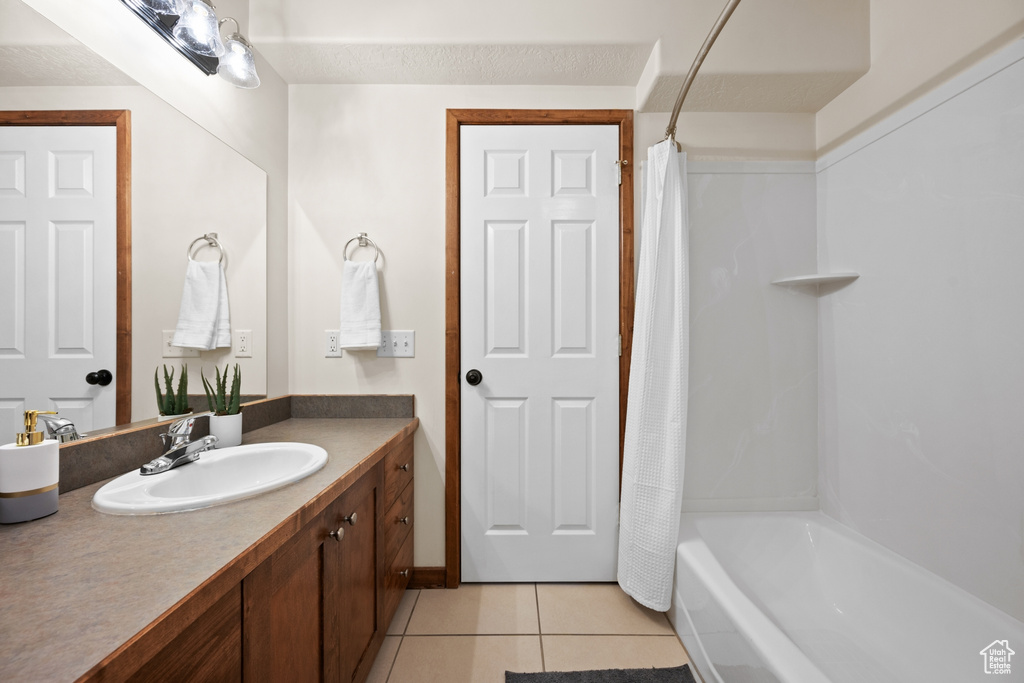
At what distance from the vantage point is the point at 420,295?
6.21 ft

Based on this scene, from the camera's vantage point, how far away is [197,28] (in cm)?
128

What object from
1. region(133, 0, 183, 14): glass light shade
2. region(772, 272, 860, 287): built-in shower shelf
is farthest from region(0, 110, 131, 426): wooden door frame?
region(772, 272, 860, 287): built-in shower shelf

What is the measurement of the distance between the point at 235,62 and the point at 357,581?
170 cm

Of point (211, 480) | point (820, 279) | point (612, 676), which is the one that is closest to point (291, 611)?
point (211, 480)

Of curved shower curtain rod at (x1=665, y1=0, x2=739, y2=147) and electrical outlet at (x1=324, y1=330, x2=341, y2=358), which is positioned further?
electrical outlet at (x1=324, y1=330, x2=341, y2=358)

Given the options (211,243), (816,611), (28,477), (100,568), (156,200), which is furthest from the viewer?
(816,611)

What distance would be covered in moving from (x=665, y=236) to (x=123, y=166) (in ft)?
5.58

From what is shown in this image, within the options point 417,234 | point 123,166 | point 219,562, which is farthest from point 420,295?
point 219,562

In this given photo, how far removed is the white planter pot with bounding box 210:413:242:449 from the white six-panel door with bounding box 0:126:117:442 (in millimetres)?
278

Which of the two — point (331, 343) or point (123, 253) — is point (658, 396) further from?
point (123, 253)

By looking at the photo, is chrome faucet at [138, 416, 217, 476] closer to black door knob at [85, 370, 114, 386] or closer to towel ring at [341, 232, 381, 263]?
black door knob at [85, 370, 114, 386]

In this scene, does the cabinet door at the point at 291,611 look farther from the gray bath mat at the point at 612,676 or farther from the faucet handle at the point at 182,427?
the gray bath mat at the point at 612,676

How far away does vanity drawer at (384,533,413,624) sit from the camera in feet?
4.90

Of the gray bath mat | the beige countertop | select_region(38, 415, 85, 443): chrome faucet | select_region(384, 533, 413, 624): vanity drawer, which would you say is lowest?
the gray bath mat
